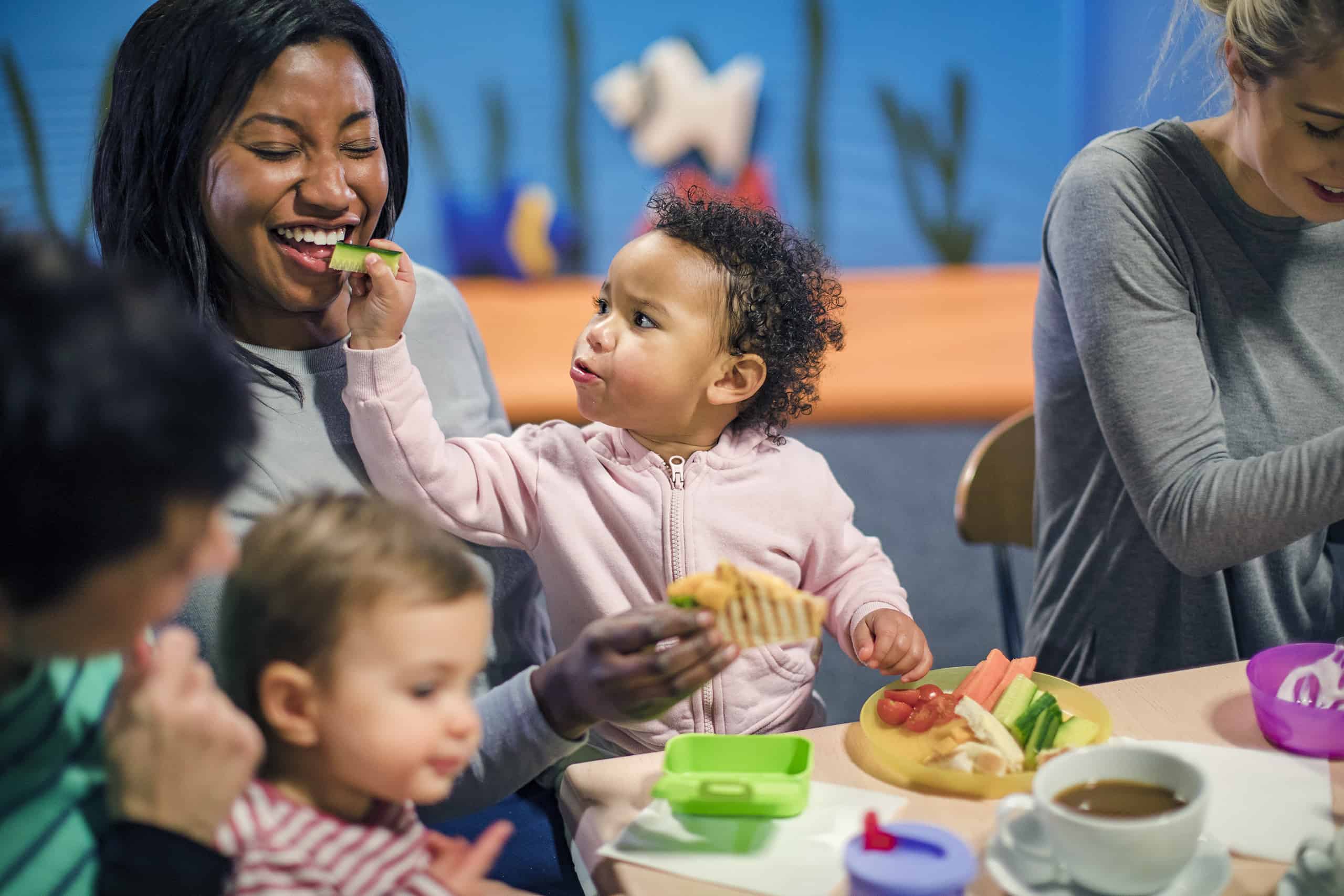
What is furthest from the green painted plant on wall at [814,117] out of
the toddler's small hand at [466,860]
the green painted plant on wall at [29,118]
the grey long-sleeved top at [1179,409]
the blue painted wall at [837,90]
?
the toddler's small hand at [466,860]

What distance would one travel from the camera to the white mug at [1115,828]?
69cm

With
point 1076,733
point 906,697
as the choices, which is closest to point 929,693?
point 906,697

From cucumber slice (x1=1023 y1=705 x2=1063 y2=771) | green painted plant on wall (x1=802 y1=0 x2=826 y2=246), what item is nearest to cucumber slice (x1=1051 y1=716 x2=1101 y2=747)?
cucumber slice (x1=1023 y1=705 x2=1063 y2=771)

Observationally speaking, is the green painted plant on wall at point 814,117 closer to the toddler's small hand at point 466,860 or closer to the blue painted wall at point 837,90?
the blue painted wall at point 837,90

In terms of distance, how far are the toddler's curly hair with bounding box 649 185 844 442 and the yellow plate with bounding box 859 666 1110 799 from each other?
0.32 metres

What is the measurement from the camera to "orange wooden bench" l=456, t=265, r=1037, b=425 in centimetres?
317

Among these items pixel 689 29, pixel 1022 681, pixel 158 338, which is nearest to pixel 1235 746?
pixel 1022 681

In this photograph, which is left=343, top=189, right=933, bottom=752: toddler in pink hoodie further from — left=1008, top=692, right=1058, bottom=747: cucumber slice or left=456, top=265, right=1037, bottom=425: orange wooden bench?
left=456, top=265, right=1037, bottom=425: orange wooden bench

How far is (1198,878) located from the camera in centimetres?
76

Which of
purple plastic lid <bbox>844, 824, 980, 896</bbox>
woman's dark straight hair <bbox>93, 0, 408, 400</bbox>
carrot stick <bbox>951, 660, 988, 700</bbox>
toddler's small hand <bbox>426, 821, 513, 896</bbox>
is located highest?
woman's dark straight hair <bbox>93, 0, 408, 400</bbox>

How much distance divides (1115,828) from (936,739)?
27cm

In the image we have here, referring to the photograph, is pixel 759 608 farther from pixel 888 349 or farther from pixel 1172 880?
pixel 888 349

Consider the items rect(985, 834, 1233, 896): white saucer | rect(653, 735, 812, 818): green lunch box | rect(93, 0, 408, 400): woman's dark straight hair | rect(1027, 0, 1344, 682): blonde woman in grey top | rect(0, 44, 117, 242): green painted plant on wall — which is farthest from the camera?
rect(0, 44, 117, 242): green painted plant on wall

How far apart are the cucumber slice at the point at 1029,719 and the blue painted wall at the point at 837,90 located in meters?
2.83
